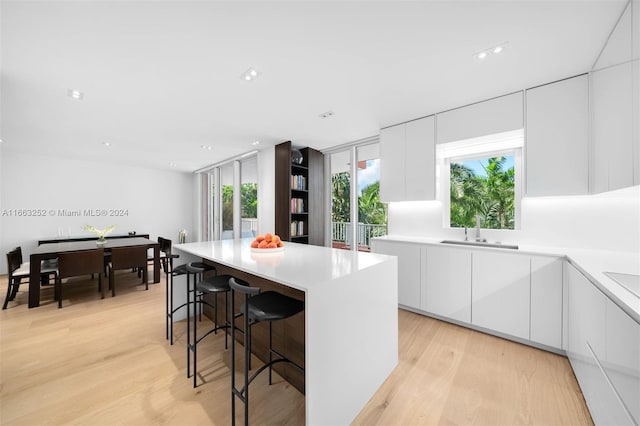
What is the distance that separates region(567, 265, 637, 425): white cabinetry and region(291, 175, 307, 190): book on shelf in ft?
11.6

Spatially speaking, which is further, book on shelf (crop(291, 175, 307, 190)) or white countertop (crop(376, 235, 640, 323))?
book on shelf (crop(291, 175, 307, 190))

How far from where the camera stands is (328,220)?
15.6ft

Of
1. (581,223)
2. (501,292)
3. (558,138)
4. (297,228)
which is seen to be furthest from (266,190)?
(581,223)

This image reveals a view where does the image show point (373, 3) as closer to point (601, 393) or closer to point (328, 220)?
point (601, 393)

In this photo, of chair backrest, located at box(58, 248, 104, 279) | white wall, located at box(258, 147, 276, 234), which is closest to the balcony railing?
white wall, located at box(258, 147, 276, 234)

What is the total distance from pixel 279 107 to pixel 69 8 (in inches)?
68.6

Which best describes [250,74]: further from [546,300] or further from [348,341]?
[546,300]

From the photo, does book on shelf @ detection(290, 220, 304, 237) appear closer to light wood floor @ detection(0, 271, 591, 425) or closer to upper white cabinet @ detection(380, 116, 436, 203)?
upper white cabinet @ detection(380, 116, 436, 203)

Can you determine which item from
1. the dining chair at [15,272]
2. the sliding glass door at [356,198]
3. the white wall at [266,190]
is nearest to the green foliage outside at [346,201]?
the sliding glass door at [356,198]

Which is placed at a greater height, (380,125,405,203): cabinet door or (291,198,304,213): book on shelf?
(380,125,405,203): cabinet door

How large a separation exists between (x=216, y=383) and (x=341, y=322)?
3.85 ft

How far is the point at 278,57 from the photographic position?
6.31 feet

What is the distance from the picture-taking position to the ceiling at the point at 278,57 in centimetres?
148

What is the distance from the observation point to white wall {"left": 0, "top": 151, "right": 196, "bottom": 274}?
5086 millimetres
